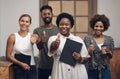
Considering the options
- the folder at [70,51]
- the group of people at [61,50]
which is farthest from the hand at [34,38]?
the folder at [70,51]

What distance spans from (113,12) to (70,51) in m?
2.87

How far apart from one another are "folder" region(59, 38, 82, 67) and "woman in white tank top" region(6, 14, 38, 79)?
0.44m

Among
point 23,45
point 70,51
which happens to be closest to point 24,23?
point 23,45

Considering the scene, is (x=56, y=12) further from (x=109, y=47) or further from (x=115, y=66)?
(x=109, y=47)

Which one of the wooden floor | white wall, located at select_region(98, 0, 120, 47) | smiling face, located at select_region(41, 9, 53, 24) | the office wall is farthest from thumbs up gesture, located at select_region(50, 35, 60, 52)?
white wall, located at select_region(98, 0, 120, 47)

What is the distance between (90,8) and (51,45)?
2.97m

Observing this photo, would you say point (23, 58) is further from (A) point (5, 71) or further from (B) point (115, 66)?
(B) point (115, 66)

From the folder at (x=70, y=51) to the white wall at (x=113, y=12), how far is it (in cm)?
276

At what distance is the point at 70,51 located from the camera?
3424 millimetres

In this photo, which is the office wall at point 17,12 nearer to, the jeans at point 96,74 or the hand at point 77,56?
the jeans at point 96,74

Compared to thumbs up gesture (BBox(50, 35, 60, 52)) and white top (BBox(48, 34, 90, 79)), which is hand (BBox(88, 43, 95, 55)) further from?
thumbs up gesture (BBox(50, 35, 60, 52))

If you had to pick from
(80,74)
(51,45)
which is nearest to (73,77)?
(80,74)

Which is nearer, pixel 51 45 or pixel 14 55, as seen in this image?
pixel 51 45

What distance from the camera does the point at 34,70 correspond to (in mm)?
3709
